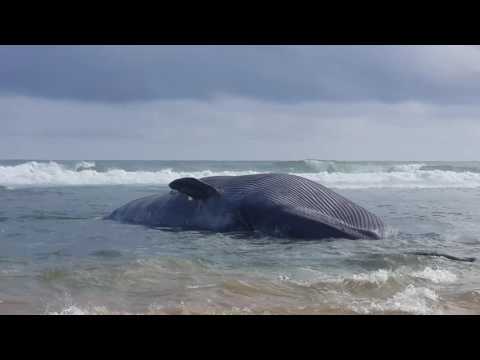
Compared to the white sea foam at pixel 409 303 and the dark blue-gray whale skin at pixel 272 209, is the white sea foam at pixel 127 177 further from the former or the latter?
the white sea foam at pixel 409 303

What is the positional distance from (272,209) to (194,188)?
1190 millimetres

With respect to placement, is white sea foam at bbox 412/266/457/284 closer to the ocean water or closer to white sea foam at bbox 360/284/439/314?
the ocean water

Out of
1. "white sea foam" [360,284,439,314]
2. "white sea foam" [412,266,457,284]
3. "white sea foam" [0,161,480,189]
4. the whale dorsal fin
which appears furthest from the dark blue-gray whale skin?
"white sea foam" [0,161,480,189]

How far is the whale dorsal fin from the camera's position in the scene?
8000mm

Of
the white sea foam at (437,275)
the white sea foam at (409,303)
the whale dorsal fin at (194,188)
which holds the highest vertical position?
the whale dorsal fin at (194,188)

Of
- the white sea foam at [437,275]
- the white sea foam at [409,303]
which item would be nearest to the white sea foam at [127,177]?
the white sea foam at [437,275]

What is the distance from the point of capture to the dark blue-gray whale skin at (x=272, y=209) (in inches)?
294

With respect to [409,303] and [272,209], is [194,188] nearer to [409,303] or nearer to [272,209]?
[272,209]

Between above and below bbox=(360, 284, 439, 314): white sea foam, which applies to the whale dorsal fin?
above

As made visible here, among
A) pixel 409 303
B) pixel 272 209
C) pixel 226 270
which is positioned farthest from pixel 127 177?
pixel 409 303

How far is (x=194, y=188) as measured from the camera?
26.6 feet
